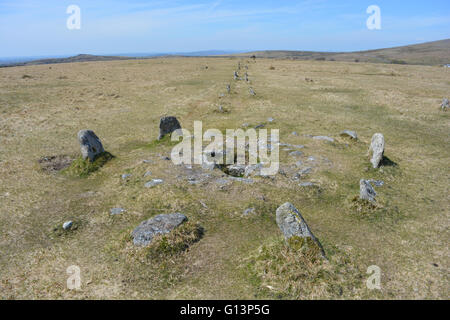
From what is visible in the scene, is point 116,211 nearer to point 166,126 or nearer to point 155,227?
point 155,227

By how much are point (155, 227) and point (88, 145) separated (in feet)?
33.8

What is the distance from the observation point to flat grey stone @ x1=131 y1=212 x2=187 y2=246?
11331 millimetres

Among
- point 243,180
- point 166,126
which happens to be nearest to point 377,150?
point 243,180

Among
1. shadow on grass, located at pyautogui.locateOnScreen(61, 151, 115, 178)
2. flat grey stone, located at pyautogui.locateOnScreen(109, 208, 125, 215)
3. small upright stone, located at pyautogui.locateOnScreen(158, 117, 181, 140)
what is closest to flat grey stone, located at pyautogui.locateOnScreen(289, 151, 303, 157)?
small upright stone, located at pyautogui.locateOnScreen(158, 117, 181, 140)

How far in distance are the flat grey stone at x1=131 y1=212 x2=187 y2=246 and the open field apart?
1.33ft

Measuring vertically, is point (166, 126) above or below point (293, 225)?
above

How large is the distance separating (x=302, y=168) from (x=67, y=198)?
1434 cm

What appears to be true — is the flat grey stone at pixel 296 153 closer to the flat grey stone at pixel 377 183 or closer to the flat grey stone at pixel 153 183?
the flat grey stone at pixel 377 183

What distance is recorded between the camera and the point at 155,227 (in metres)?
11.8

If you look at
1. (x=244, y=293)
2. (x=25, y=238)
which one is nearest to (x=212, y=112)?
(x=25, y=238)

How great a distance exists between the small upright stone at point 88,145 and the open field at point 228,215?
4.14ft

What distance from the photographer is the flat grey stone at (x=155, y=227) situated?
1133 cm

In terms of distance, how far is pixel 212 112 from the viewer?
31703mm
